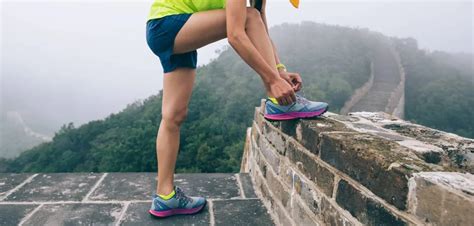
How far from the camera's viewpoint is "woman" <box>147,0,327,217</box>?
1.66 meters

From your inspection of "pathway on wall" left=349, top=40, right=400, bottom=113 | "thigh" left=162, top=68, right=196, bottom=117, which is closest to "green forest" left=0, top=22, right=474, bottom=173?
"pathway on wall" left=349, top=40, right=400, bottom=113

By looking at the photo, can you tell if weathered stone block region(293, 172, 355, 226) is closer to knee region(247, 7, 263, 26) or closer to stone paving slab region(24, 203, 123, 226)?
knee region(247, 7, 263, 26)

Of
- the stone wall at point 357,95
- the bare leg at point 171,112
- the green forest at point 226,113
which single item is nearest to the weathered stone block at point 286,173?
the bare leg at point 171,112

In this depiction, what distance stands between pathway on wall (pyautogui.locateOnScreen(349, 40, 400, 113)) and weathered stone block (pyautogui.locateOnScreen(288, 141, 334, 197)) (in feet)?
65.0

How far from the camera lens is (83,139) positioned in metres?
23.1

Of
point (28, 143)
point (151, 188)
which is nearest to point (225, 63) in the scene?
point (151, 188)

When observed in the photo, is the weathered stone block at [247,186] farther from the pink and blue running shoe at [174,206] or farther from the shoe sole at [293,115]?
the shoe sole at [293,115]

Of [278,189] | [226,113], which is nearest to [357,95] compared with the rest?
[226,113]

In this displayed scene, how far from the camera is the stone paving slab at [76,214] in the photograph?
218cm

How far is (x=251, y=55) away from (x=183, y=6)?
1.53 ft

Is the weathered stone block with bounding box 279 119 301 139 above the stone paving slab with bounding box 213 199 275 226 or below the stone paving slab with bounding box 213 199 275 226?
above

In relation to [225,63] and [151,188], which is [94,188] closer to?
[151,188]

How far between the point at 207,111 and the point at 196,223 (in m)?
21.7

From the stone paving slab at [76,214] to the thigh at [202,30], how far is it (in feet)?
3.94
